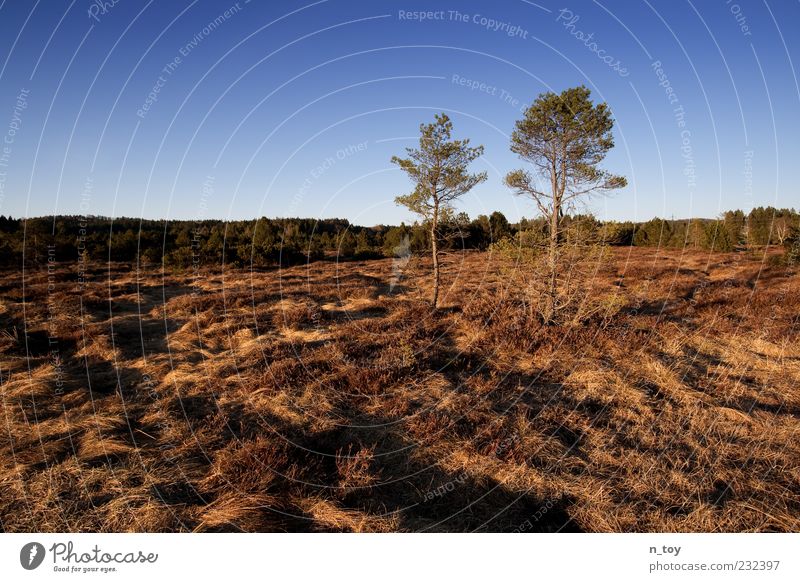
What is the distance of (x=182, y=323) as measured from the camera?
43.4ft

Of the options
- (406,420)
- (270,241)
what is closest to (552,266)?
(406,420)

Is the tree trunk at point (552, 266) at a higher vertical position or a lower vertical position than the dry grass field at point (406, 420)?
higher

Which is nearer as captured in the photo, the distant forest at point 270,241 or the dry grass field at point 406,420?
the dry grass field at point 406,420

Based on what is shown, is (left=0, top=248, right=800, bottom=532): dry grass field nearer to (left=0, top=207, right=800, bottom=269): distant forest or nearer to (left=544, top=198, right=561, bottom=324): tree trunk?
(left=544, top=198, right=561, bottom=324): tree trunk

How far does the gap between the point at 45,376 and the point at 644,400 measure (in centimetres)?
1296

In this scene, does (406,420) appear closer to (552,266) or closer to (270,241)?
(552,266)

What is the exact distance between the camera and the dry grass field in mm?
4387

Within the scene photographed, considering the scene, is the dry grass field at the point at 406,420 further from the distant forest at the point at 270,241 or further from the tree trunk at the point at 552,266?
the distant forest at the point at 270,241

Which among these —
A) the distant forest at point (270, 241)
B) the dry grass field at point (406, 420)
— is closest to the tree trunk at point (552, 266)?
the dry grass field at point (406, 420)

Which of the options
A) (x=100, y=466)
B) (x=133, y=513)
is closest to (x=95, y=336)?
(x=100, y=466)

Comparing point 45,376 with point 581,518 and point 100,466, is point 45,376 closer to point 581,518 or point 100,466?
point 100,466

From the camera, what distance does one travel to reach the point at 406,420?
6500 millimetres

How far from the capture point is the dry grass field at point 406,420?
173 inches

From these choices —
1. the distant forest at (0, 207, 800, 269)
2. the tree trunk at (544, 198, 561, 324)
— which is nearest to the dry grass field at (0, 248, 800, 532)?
the tree trunk at (544, 198, 561, 324)
